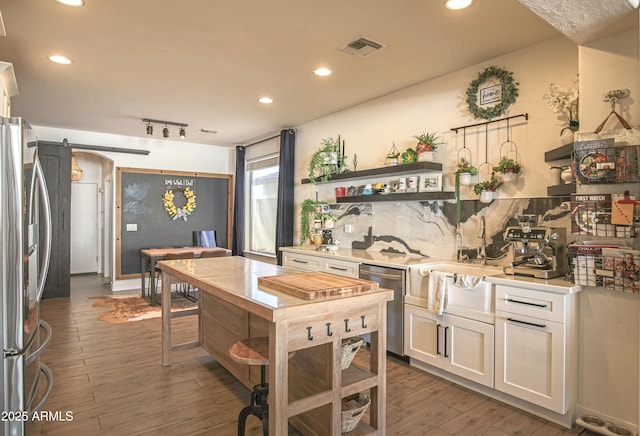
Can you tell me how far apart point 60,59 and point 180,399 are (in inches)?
121

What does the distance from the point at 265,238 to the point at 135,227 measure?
231 centimetres

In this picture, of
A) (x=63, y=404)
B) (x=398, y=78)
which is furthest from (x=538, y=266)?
(x=63, y=404)

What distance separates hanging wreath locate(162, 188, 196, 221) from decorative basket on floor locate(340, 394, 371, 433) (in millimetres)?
5817

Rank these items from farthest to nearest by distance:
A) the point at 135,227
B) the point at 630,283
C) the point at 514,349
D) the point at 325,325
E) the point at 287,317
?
the point at 135,227 < the point at 514,349 < the point at 630,283 < the point at 325,325 < the point at 287,317

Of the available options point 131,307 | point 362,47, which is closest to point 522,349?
point 362,47

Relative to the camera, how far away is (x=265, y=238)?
22.8ft

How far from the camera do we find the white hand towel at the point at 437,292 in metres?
2.96

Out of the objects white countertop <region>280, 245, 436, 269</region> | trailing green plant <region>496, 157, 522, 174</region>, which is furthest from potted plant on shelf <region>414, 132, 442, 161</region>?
white countertop <region>280, 245, 436, 269</region>

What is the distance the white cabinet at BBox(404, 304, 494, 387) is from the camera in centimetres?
274

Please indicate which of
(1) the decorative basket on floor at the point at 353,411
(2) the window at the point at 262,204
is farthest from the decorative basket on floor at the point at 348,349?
(2) the window at the point at 262,204

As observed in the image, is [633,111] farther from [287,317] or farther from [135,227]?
[135,227]

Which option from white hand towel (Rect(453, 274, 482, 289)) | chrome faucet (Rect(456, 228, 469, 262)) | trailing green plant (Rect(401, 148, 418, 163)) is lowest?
white hand towel (Rect(453, 274, 482, 289))

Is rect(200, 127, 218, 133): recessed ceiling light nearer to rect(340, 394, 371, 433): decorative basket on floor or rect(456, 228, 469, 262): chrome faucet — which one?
rect(456, 228, 469, 262): chrome faucet

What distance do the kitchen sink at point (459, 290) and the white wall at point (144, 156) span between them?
5.47 metres
